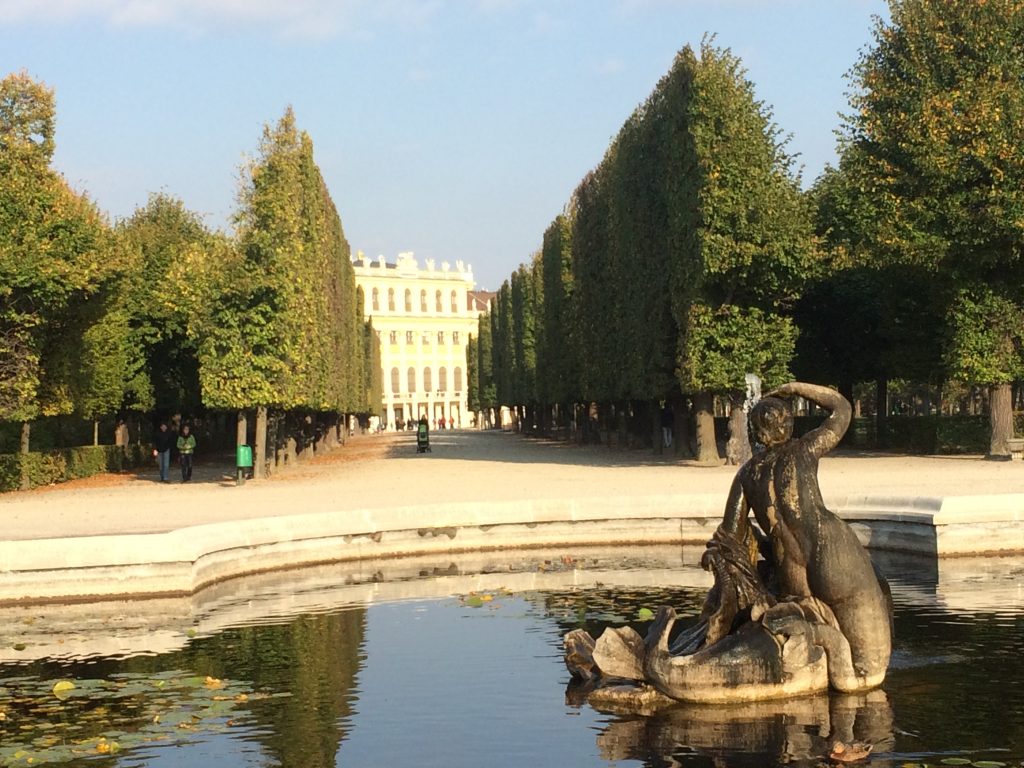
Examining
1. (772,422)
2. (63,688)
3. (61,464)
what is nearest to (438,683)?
(63,688)

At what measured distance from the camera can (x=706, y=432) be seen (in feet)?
116

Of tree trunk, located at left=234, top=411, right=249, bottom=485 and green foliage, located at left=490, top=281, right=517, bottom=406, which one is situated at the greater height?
green foliage, located at left=490, top=281, right=517, bottom=406

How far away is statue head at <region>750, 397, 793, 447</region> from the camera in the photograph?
29.1ft

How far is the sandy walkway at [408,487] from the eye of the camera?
21.3 metres

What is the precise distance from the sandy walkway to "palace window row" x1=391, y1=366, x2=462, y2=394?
11803 centimetres

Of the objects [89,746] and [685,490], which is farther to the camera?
[685,490]

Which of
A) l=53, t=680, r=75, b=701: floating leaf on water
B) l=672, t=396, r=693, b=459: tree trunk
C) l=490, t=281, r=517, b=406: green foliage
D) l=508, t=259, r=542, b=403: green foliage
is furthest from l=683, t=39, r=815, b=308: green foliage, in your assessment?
l=490, t=281, r=517, b=406: green foliage

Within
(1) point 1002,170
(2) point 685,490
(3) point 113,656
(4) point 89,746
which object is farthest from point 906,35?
(4) point 89,746

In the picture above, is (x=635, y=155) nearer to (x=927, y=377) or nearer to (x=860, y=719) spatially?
(x=927, y=377)

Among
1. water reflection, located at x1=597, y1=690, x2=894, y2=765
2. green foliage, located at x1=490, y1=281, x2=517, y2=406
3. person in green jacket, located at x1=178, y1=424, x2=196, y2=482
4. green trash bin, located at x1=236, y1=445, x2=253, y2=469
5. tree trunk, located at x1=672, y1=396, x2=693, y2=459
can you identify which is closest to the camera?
water reflection, located at x1=597, y1=690, x2=894, y2=765

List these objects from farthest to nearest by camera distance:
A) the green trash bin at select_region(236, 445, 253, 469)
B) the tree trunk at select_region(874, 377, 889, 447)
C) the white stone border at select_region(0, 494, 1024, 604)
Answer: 1. the tree trunk at select_region(874, 377, 889, 447)
2. the green trash bin at select_region(236, 445, 253, 469)
3. the white stone border at select_region(0, 494, 1024, 604)

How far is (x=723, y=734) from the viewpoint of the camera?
7.97m

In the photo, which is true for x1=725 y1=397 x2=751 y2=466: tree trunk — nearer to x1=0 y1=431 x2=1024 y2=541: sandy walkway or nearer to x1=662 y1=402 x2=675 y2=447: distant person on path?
x1=0 y1=431 x2=1024 y2=541: sandy walkway

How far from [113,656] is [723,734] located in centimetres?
Result: 583
